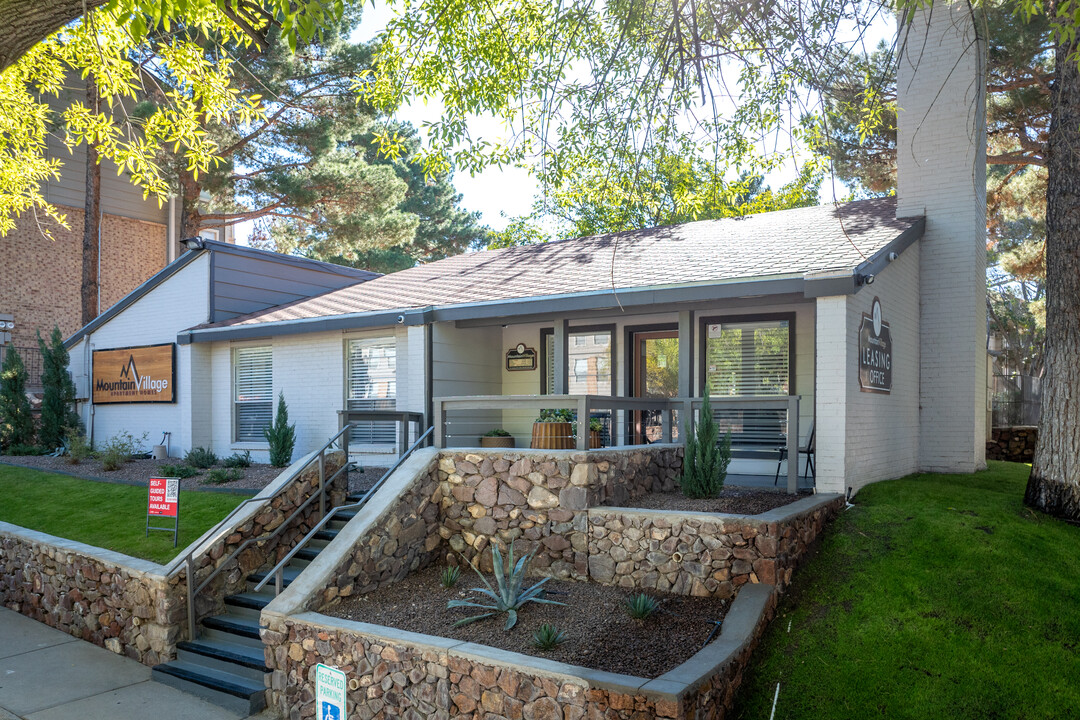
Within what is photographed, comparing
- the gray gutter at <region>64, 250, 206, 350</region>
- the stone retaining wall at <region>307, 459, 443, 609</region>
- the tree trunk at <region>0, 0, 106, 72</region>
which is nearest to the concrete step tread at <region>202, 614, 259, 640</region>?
the stone retaining wall at <region>307, 459, 443, 609</region>

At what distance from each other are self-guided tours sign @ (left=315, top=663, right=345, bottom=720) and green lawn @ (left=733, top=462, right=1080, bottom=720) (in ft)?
9.33

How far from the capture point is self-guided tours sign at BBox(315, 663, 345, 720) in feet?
12.0

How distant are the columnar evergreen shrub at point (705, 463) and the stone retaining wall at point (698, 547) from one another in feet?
2.60

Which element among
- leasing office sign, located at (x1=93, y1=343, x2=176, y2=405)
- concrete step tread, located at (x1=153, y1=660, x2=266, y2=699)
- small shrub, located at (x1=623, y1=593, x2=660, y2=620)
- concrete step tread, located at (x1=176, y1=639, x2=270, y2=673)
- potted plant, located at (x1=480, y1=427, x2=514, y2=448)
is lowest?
concrete step tread, located at (x1=153, y1=660, x2=266, y2=699)

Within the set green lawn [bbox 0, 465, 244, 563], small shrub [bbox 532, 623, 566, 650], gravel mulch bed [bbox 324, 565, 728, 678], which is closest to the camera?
gravel mulch bed [bbox 324, 565, 728, 678]

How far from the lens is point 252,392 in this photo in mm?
13055

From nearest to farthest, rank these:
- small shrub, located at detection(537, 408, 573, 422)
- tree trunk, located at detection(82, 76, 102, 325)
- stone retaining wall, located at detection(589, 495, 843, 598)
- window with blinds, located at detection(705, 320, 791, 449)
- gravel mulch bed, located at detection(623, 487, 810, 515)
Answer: stone retaining wall, located at detection(589, 495, 843, 598) < gravel mulch bed, located at detection(623, 487, 810, 515) < small shrub, located at detection(537, 408, 573, 422) < window with blinds, located at detection(705, 320, 791, 449) < tree trunk, located at detection(82, 76, 102, 325)

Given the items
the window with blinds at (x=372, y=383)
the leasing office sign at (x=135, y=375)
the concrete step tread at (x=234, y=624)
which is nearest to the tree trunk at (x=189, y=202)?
the leasing office sign at (x=135, y=375)

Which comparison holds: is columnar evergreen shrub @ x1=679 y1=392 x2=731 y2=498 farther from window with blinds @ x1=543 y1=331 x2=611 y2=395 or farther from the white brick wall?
the white brick wall

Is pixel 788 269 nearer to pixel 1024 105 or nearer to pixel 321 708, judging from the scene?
pixel 321 708

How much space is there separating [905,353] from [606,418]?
13.3 feet

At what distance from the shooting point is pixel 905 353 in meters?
9.73

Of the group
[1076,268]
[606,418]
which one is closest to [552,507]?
[606,418]

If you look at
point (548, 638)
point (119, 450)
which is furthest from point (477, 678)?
point (119, 450)
